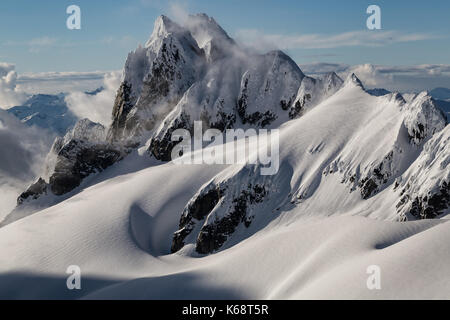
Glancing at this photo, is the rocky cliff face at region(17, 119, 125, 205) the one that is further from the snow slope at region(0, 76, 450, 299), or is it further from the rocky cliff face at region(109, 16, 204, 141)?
the snow slope at region(0, 76, 450, 299)

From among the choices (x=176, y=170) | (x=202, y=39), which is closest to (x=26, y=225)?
(x=176, y=170)

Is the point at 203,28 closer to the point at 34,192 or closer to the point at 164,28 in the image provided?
the point at 164,28

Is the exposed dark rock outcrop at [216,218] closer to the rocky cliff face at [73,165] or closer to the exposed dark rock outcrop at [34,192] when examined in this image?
the rocky cliff face at [73,165]

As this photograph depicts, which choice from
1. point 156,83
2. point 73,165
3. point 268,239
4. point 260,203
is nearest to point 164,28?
point 156,83

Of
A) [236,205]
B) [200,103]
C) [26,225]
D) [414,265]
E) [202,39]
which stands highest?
[202,39]

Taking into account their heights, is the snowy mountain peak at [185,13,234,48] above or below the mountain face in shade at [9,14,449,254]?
above

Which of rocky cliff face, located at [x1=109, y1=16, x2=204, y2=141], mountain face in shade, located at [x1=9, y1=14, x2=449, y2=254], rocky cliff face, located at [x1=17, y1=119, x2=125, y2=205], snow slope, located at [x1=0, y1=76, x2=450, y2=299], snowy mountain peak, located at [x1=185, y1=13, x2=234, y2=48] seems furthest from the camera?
snowy mountain peak, located at [x1=185, y1=13, x2=234, y2=48]

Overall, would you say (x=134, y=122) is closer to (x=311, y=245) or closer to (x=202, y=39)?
(x=202, y=39)

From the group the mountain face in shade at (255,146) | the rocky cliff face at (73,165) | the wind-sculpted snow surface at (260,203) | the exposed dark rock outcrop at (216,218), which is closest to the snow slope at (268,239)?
the wind-sculpted snow surface at (260,203)

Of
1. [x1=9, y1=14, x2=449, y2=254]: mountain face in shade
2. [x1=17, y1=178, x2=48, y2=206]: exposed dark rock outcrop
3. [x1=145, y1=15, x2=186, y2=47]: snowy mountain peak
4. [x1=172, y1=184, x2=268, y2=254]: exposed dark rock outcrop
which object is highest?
[x1=145, y1=15, x2=186, y2=47]: snowy mountain peak


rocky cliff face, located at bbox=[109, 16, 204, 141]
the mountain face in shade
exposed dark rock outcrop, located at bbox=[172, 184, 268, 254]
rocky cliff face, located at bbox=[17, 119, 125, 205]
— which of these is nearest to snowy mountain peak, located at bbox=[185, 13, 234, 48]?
the mountain face in shade

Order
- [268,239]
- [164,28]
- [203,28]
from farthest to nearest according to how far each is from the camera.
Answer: [203,28] < [164,28] < [268,239]
